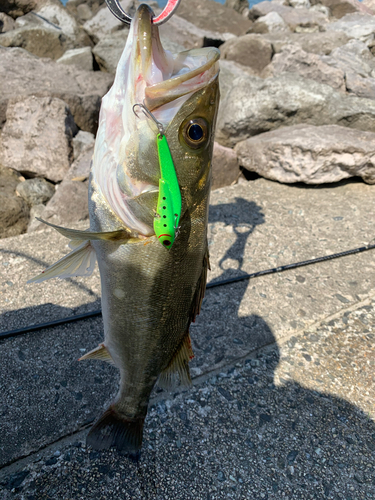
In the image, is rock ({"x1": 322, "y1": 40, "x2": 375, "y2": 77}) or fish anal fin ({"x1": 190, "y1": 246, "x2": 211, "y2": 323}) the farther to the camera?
rock ({"x1": 322, "y1": 40, "x2": 375, "y2": 77})

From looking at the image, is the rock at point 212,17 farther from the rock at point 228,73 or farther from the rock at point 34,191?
the rock at point 34,191

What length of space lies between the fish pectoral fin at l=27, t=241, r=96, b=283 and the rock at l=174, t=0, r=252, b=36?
14592mm

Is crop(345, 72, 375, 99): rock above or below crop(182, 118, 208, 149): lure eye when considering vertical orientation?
below

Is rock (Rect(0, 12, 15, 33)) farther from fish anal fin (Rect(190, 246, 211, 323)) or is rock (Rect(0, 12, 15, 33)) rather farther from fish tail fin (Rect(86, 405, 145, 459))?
fish tail fin (Rect(86, 405, 145, 459))

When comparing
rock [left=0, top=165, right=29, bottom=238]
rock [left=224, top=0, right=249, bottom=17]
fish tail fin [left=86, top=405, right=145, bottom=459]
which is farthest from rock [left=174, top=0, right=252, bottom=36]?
fish tail fin [left=86, top=405, right=145, bottom=459]

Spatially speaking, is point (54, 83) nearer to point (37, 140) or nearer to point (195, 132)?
point (37, 140)

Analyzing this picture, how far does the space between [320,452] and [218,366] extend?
874mm

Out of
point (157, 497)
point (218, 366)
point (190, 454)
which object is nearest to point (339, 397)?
point (218, 366)

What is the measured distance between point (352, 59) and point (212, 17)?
7.73 meters

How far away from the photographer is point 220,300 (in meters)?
3.41

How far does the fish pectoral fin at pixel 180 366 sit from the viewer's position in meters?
1.74

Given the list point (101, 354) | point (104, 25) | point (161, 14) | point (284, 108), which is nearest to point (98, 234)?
point (101, 354)

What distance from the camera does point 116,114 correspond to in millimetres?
1399

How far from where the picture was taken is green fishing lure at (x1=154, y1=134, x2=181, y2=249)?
52.2 inches
